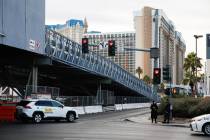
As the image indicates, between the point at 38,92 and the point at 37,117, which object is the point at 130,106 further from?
the point at 37,117

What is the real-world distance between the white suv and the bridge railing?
11678mm

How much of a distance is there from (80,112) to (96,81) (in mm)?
19705

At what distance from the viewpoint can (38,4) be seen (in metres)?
40.6

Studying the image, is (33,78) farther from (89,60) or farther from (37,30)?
(89,60)

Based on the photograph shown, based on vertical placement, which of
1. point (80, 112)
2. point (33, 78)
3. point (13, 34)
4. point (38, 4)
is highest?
point (38, 4)

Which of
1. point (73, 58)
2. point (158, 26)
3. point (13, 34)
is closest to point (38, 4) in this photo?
point (13, 34)

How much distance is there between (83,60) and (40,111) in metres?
22.1

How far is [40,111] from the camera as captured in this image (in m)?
30.6

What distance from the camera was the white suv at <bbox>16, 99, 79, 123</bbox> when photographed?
98.8 feet

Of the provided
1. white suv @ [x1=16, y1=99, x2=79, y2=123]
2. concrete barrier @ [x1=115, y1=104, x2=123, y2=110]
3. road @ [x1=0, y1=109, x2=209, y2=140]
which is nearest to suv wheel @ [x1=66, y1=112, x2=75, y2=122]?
white suv @ [x1=16, y1=99, x2=79, y2=123]

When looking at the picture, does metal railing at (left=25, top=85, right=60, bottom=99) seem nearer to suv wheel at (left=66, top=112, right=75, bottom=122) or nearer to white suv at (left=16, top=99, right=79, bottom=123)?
suv wheel at (left=66, top=112, right=75, bottom=122)

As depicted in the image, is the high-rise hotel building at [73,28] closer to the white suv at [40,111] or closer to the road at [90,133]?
the white suv at [40,111]

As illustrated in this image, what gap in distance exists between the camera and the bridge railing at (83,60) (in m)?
44.5

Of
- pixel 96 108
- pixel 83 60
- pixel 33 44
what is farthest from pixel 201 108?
pixel 83 60
